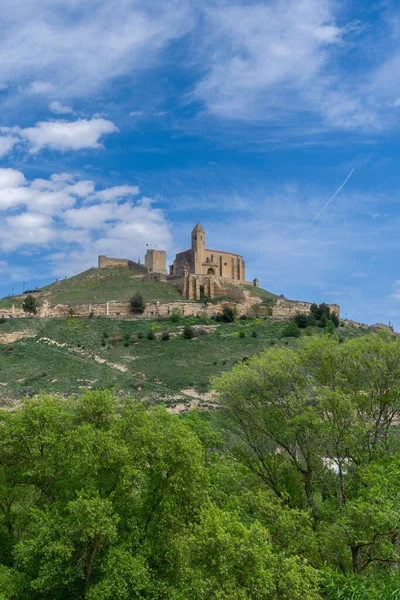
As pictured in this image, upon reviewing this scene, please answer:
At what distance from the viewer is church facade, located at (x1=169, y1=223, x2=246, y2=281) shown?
3622 inches

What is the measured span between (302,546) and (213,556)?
3.60 metres

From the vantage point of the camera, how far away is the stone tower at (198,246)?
9169 cm

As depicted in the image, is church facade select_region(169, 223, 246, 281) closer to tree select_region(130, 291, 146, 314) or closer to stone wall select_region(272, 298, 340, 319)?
tree select_region(130, 291, 146, 314)

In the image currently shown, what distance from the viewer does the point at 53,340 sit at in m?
64.2

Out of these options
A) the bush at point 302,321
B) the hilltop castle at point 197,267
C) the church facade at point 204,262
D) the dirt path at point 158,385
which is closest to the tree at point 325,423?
the dirt path at point 158,385

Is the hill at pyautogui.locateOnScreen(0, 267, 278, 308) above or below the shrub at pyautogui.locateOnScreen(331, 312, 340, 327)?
above

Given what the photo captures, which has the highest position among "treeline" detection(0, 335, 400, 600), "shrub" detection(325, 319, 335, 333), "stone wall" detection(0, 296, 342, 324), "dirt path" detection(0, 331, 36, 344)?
"stone wall" detection(0, 296, 342, 324)

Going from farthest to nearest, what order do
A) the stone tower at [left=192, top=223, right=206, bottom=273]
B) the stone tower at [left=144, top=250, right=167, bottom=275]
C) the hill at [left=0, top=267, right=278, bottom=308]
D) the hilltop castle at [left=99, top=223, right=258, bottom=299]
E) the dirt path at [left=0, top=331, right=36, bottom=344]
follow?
the stone tower at [left=144, top=250, right=167, bottom=275] < the stone tower at [left=192, top=223, right=206, bottom=273] < the hilltop castle at [left=99, top=223, right=258, bottom=299] < the hill at [left=0, top=267, right=278, bottom=308] < the dirt path at [left=0, top=331, right=36, bottom=344]

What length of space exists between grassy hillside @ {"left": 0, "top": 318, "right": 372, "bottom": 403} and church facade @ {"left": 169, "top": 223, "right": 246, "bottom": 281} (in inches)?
826

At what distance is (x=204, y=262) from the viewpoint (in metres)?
92.7

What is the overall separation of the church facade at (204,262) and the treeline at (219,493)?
6855 centimetres

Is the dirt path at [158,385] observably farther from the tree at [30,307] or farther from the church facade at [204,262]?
the church facade at [204,262]

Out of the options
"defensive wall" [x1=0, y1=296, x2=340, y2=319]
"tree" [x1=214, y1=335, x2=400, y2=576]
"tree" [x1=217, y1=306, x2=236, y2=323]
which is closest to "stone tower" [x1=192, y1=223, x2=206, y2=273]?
"defensive wall" [x1=0, y1=296, x2=340, y2=319]

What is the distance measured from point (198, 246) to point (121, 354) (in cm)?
3855
